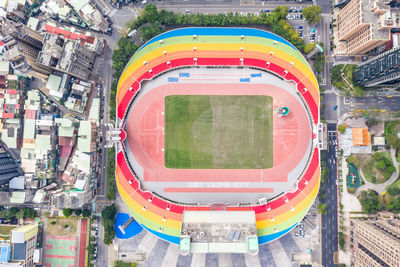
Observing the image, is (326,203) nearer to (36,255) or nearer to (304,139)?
(304,139)

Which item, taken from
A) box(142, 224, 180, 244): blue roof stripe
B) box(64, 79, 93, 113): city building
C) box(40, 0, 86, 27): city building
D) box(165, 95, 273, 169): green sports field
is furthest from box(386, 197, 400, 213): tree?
box(40, 0, 86, 27): city building

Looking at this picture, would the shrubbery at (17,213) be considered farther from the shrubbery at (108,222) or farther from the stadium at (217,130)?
the stadium at (217,130)

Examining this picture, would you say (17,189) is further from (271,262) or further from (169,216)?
(271,262)

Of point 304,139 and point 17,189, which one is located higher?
point 304,139

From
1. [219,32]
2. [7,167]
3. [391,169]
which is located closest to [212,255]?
[391,169]

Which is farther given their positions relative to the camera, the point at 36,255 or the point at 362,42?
the point at 36,255

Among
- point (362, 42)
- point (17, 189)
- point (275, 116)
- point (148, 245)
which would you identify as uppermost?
point (362, 42)

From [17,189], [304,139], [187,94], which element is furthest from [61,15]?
[304,139]
